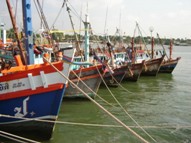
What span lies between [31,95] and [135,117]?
6.00 meters

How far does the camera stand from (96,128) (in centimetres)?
1136

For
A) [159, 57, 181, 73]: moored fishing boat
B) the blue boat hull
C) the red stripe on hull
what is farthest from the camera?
[159, 57, 181, 73]: moored fishing boat

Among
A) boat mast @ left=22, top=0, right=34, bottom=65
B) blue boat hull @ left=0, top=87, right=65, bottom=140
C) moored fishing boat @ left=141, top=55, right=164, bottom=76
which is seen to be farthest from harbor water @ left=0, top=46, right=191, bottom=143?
moored fishing boat @ left=141, top=55, right=164, bottom=76

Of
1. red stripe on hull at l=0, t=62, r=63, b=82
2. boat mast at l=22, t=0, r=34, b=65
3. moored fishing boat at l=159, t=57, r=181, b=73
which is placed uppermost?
boat mast at l=22, t=0, r=34, b=65

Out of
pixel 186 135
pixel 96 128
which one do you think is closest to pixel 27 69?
pixel 96 128

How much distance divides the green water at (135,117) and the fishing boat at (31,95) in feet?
3.58

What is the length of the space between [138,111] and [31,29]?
7.16 metres

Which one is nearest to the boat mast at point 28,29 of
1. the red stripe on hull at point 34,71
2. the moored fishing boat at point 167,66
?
the red stripe on hull at point 34,71

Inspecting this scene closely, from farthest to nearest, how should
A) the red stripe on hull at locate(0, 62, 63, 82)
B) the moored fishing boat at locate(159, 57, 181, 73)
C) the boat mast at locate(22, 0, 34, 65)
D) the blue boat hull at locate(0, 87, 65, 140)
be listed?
the moored fishing boat at locate(159, 57, 181, 73)
the boat mast at locate(22, 0, 34, 65)
the blue boat hull at locate(0, 87, 65, 140)
the red stripe on hull at locate(0, 62, 63, 82)

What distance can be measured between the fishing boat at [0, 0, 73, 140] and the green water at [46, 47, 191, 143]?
1.09 meters

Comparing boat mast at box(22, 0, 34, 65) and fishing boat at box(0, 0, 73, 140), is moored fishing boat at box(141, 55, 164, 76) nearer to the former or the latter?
boat mast at box(22, 0, 34, 65)

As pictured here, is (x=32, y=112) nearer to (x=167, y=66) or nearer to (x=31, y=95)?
(x=31, y=95)

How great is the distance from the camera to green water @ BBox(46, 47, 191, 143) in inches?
404

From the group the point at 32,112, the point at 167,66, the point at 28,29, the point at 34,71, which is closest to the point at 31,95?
the point at 32,112
